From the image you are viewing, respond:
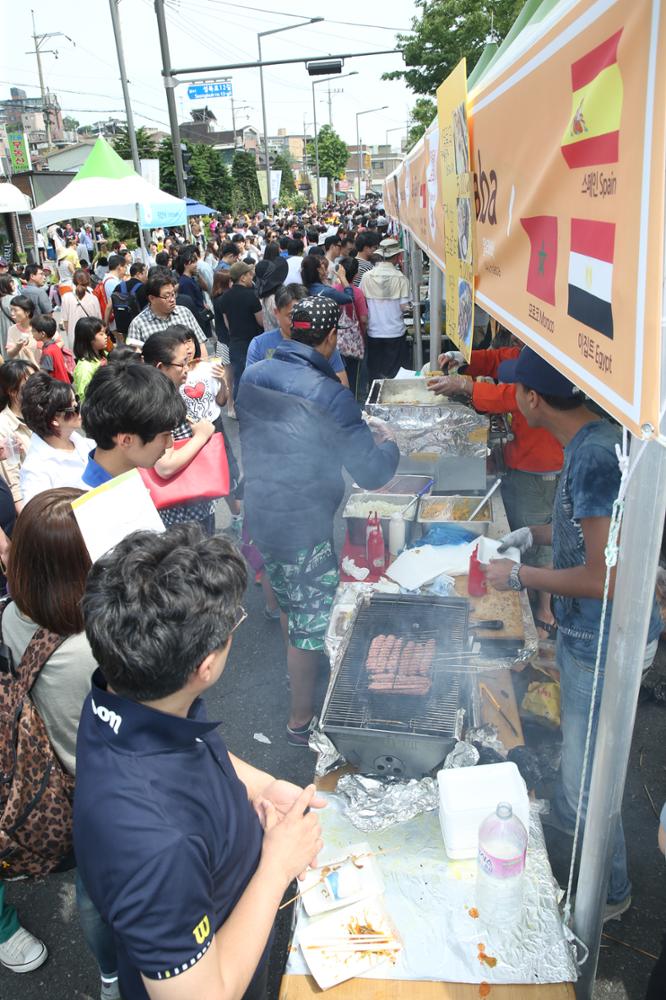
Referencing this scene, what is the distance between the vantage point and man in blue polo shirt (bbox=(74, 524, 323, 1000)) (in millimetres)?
1150

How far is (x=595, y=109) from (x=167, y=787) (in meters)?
1.48

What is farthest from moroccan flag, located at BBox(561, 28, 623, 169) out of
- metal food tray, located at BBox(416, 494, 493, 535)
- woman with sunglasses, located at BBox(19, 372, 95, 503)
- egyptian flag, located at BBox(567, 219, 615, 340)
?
woman with sunglasses, located at BBox(19, 372, 95, 503)

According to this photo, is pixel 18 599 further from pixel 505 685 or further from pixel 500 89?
pixel 500 89

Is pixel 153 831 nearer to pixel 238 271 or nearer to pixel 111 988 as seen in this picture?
pixel 111 988

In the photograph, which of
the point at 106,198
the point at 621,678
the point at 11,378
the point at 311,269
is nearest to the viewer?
the point at 621,678

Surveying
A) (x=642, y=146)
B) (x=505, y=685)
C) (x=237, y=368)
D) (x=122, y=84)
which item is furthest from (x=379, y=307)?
(x=122, y=84)

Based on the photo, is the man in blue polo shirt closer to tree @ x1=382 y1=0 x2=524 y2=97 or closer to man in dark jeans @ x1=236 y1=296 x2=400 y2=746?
man in dark jeans @ x1=236 y1=296 x2=400 y2=746

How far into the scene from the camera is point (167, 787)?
1.25 meters

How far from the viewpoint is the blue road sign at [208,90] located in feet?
50.0

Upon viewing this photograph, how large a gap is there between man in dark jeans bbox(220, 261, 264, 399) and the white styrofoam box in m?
6.86

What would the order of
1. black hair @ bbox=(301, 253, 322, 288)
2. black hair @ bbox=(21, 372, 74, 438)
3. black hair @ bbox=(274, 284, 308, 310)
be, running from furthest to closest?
1. black hair @ bbox=(301, 253, 322, 288)
2. black hair @ bbox=(274, 284, 308, 310)
3. black hair @ bbox=(21, 372, 74, 438)

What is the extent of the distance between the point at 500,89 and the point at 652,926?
2983 mm

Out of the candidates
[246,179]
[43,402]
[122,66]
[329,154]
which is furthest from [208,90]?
[329,154]

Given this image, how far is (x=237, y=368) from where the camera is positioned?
8.66 m
